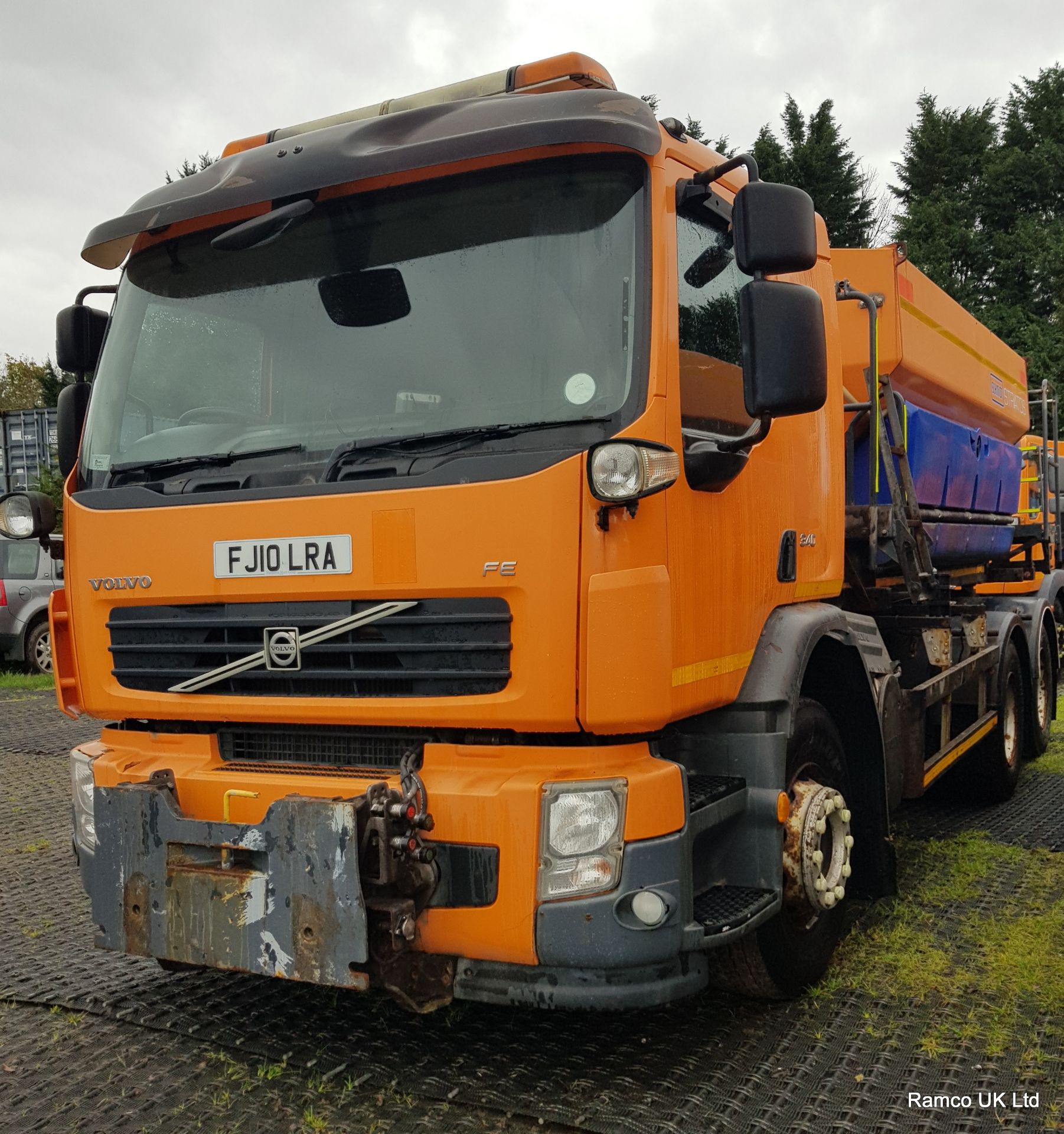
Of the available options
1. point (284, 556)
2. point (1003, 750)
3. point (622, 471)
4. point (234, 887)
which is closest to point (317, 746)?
point (234, 887)

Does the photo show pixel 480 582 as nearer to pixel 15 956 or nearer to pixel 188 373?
pixel 188 373

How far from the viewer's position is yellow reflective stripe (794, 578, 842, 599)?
3.90m

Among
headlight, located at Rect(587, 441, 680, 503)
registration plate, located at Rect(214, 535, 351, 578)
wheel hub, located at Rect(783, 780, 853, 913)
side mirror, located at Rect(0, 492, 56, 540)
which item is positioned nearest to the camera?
headlight, located at Rect(587, 441, 680, 503)

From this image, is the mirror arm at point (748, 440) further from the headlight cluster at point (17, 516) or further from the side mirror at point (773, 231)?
the headlight cluster at point (17, 516)

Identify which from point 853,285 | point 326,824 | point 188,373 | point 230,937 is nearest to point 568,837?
point 326,824

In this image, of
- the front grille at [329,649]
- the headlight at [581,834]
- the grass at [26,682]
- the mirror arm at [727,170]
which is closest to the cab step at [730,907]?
the headlight at [581,834]

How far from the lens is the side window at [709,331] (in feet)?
10.5

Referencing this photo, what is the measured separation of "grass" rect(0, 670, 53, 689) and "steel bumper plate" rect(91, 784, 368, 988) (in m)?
10.6

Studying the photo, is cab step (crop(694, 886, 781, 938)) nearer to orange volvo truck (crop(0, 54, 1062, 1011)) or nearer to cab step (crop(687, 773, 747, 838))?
orange volvo truck (crop(0, 54, 1062, 1011))

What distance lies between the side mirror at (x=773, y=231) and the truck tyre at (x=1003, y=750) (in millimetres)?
4274

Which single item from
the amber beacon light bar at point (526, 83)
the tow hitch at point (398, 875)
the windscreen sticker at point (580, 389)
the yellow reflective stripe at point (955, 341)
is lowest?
the tow hitch at point (398, 875)

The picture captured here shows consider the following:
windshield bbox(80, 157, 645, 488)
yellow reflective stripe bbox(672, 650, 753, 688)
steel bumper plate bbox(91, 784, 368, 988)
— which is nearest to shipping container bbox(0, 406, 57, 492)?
windshield bbox(80, 157, 645, 488)

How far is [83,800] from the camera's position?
360 centimetres

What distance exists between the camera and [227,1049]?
3.50 meters
